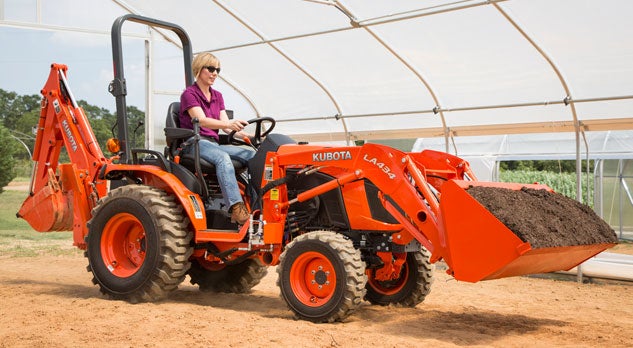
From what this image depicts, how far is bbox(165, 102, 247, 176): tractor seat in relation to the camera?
6512mm

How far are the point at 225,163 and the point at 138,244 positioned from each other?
1.28 m

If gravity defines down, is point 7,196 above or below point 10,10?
below

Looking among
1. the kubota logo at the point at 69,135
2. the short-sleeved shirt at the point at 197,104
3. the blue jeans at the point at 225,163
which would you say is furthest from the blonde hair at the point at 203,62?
the kubota logo at the point at 69,135

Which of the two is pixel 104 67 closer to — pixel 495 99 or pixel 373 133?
pixel 373 133

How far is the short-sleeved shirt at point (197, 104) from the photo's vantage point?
21.6 feet

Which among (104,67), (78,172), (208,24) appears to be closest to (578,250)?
(78,172)

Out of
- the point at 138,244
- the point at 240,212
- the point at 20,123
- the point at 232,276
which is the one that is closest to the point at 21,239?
the point at 20,123

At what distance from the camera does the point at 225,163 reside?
20.7 ft

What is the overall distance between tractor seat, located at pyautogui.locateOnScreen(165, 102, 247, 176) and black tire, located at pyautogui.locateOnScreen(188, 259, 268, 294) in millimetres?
1202

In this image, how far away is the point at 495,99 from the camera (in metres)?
9.81

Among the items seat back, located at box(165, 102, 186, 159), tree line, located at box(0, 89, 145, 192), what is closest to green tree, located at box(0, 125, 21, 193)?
tree line, located at box(0, 89, 145, 192)

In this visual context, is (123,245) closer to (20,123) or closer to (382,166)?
(382,166)

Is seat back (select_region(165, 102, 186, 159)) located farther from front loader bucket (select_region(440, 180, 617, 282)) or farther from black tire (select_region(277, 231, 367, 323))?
front loader bucket (select_region(440, 180, 617, 282))

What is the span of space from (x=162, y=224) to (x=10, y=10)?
27.8ft
